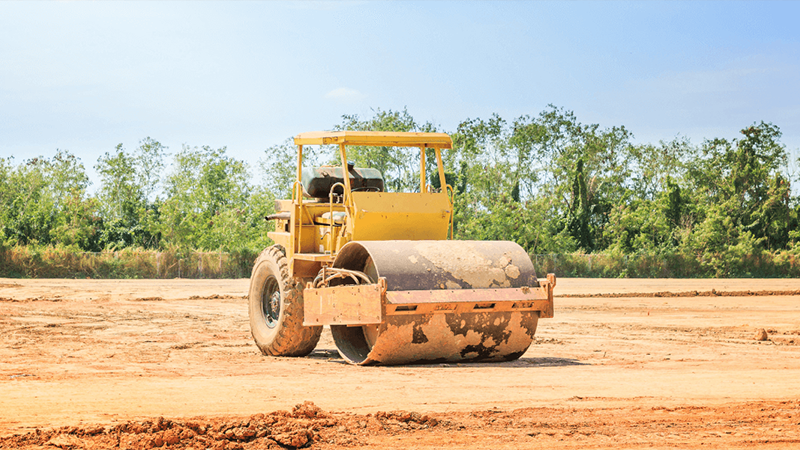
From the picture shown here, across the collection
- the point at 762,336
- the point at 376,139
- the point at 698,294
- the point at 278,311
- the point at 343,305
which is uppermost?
the point at 376,139

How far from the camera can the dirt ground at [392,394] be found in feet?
24.0

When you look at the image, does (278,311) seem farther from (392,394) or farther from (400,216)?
(392,394)

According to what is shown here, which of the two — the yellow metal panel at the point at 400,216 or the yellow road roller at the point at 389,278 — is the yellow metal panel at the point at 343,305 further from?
the yellow metal panel at the point at 400,216

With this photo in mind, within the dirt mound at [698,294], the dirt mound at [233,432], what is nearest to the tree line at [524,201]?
the dirt mound at [698,294]

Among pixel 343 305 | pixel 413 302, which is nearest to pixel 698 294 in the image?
pixel 343 305

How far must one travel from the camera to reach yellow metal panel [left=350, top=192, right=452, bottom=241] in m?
12.3

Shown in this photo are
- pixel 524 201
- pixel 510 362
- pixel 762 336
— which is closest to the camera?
pixel 510 362

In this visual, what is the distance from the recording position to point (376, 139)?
12789mm

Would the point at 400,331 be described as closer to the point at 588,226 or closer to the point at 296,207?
the point at 296,207

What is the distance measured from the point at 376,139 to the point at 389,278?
2.73 m

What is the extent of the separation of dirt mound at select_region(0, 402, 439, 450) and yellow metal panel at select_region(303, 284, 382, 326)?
2839mm

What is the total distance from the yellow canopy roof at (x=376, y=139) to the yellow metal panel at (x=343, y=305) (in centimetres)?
230

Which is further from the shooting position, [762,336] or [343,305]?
[762,336]

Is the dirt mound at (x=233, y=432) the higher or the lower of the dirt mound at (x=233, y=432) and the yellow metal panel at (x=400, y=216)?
the lower
